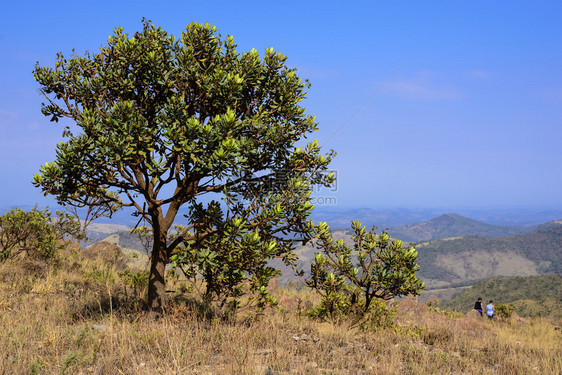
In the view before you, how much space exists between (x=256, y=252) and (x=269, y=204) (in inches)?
43.8

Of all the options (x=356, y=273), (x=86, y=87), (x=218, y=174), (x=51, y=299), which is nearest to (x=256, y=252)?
(x=218, y=174)

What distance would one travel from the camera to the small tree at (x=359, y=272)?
10.1 m

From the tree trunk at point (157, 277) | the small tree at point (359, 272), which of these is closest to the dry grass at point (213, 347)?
the tree trunk at point (157, 277)

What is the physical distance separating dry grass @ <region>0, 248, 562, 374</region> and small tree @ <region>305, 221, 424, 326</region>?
1095mm

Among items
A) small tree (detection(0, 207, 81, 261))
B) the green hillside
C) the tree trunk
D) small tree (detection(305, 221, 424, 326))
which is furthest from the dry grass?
the green hillside

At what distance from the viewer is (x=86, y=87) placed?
8594 mm

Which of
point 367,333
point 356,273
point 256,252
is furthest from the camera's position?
point 356,273

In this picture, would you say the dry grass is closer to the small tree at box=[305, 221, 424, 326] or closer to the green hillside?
the small tree at box=[305, 221, 424, 326]

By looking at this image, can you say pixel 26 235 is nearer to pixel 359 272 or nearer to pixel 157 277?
pixel 157 277

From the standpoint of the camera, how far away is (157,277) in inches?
375

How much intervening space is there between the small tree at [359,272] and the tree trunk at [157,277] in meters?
4.08

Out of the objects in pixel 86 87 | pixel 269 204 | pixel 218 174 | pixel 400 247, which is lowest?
pixel 400 247

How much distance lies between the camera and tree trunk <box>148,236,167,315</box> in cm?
946

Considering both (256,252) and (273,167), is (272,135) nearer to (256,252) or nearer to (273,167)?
(273,167)
